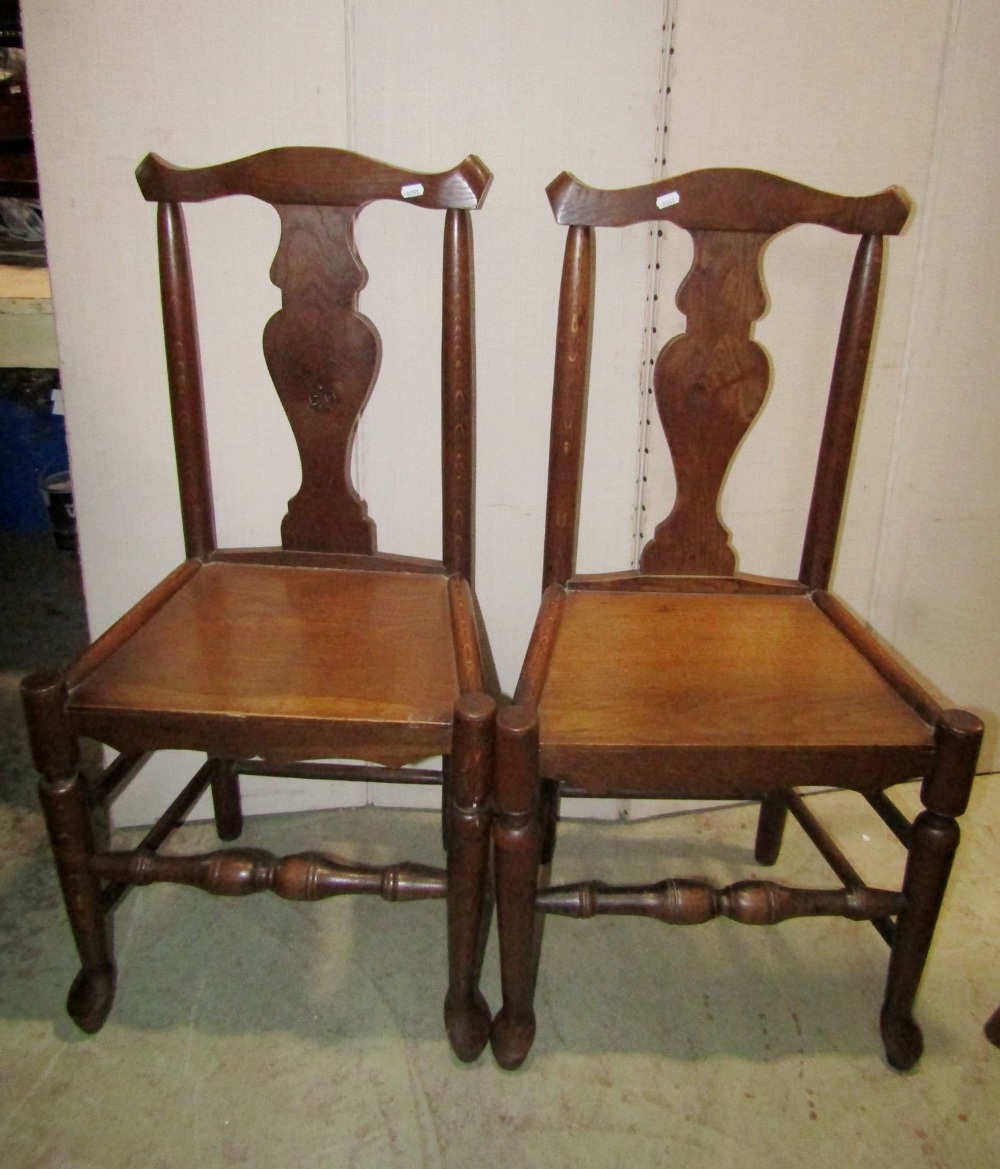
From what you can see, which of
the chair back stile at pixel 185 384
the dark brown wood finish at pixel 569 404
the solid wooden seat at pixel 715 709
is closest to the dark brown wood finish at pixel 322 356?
the chair back stile at pixel 185 384

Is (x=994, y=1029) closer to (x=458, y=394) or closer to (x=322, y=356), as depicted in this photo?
(x=458, y=394)

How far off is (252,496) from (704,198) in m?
0.73

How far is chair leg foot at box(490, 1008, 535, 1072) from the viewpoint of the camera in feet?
3.46

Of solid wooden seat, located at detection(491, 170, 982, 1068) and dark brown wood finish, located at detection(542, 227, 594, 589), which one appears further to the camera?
dark brown wood finish, located at detection(542, 227, 594, 589)

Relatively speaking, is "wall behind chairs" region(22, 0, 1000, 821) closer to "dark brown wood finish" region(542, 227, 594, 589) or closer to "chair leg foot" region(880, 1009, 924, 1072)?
"dark brown wood finish" region(542, 227, 594, 589)

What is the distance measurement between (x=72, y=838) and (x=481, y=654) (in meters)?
0.50

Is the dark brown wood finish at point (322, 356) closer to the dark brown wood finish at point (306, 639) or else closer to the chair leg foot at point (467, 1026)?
the dark brown wood finish at point (306, 639)

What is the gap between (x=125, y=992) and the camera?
1167 mm

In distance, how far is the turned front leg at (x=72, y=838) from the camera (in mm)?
925

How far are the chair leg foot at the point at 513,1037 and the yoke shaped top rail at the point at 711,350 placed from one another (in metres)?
0.53

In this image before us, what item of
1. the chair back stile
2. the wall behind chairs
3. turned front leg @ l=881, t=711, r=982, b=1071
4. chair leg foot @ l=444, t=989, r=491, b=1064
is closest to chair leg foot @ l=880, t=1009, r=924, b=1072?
turned front leg @ l=881, t=711, r=982, b=1071

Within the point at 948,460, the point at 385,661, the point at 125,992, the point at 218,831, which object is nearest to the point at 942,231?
the point at 948,460

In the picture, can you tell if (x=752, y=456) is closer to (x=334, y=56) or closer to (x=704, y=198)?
(x=704, y=198)

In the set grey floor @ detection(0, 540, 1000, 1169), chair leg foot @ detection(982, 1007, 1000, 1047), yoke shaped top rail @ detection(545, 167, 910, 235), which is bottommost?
grey floor @ detection(0, 540, 1000, 1169)
